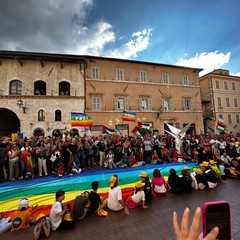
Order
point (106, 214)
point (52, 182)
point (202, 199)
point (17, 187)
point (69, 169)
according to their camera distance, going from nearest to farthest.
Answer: point (106, 214) < point (202, 199) < point (17, 187) < point (52, 182) < point (69, 169)

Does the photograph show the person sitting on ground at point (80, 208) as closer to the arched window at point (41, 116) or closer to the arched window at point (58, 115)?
the arched window at point (58, 115)

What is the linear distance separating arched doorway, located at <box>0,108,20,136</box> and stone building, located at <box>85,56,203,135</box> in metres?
9.03

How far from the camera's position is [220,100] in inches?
1067

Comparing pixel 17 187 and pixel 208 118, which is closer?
pixel 17 187

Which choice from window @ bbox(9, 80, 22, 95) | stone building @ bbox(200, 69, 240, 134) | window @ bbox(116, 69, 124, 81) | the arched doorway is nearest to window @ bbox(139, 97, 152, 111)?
window @ bbox(116, 69, 124, 81)

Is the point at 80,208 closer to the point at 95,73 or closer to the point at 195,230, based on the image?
the point at 195,230

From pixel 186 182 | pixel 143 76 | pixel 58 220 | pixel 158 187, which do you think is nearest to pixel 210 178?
pixel 186 182

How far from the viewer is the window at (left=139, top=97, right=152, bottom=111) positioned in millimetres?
22188

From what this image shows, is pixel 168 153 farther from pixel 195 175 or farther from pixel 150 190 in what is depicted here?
pixel 150 190

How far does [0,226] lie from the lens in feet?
12.5

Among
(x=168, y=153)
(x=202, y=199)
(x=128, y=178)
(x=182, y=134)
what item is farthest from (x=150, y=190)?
(x=182, y=134)

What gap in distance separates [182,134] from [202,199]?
296 inches

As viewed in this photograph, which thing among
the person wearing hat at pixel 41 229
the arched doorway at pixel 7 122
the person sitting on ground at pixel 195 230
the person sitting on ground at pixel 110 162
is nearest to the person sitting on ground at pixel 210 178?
the person sitting on ground at pixel 110 162

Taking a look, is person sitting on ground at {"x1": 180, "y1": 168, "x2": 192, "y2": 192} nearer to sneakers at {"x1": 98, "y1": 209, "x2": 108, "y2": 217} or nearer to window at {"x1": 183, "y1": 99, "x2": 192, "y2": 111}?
sneakers at {"x1": 98, "y1": 209, "x2": 108, "y2": 217}
